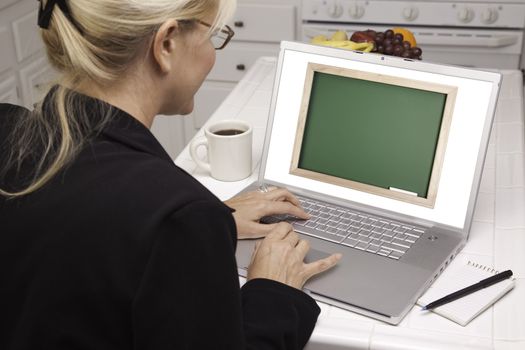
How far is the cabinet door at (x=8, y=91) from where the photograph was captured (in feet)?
8.20

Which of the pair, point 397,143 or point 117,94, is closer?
point 117,94

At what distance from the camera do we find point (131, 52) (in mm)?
917

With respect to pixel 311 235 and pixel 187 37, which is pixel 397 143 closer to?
pixel 311 235

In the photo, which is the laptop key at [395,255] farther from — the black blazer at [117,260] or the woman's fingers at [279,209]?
the black blazer at [117,260]

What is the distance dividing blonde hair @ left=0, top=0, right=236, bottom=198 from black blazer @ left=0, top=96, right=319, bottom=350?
0.03 meters

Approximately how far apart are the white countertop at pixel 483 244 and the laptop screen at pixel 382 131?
0.28 feet

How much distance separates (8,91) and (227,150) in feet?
4.43

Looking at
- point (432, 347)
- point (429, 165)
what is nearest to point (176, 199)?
point (432, 347)

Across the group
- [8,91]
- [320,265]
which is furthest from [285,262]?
[8,91]

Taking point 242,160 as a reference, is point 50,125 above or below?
above

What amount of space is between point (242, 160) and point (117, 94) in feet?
1.92

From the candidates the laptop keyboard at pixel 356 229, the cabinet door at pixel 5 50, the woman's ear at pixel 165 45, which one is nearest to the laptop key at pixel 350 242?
the laptop keyboard at pixel 356 229

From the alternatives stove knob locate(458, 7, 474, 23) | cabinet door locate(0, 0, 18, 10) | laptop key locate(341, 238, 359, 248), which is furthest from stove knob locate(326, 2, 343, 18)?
laptop key locate(341, 238, 359, 248)

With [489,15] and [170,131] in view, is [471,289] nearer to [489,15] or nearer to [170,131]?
[489,15]
